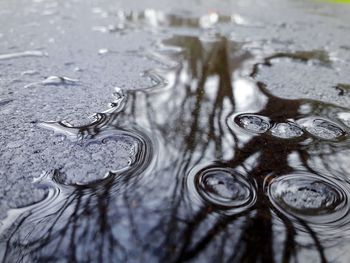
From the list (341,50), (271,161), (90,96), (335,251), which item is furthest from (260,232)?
(341,50)

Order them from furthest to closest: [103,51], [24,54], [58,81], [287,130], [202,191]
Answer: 1. [103,51]
2. [24,54]
3. [58,81]
4. [287,130]
5. [202,191]

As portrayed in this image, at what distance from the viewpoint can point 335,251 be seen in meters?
0.78

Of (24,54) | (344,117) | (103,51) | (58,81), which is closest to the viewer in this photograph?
(344,117)

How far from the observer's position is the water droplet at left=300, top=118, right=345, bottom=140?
4.25ft

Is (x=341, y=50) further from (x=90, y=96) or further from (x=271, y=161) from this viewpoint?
(x=90, y=96)

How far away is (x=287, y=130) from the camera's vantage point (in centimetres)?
131

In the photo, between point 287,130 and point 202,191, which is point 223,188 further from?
point 287,130

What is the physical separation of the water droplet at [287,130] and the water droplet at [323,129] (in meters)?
0.05

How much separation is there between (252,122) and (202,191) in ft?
1.80

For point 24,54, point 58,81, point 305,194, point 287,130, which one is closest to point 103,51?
point 24,54

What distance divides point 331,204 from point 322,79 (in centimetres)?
124

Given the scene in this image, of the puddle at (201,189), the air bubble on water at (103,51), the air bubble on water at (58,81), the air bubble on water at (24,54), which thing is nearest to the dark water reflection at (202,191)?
the puddle at (201,189)

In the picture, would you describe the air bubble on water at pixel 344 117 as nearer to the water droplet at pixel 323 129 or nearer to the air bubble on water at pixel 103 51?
the water droplet at pixel 323 129

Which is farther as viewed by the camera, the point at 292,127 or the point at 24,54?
the point at 24,54
